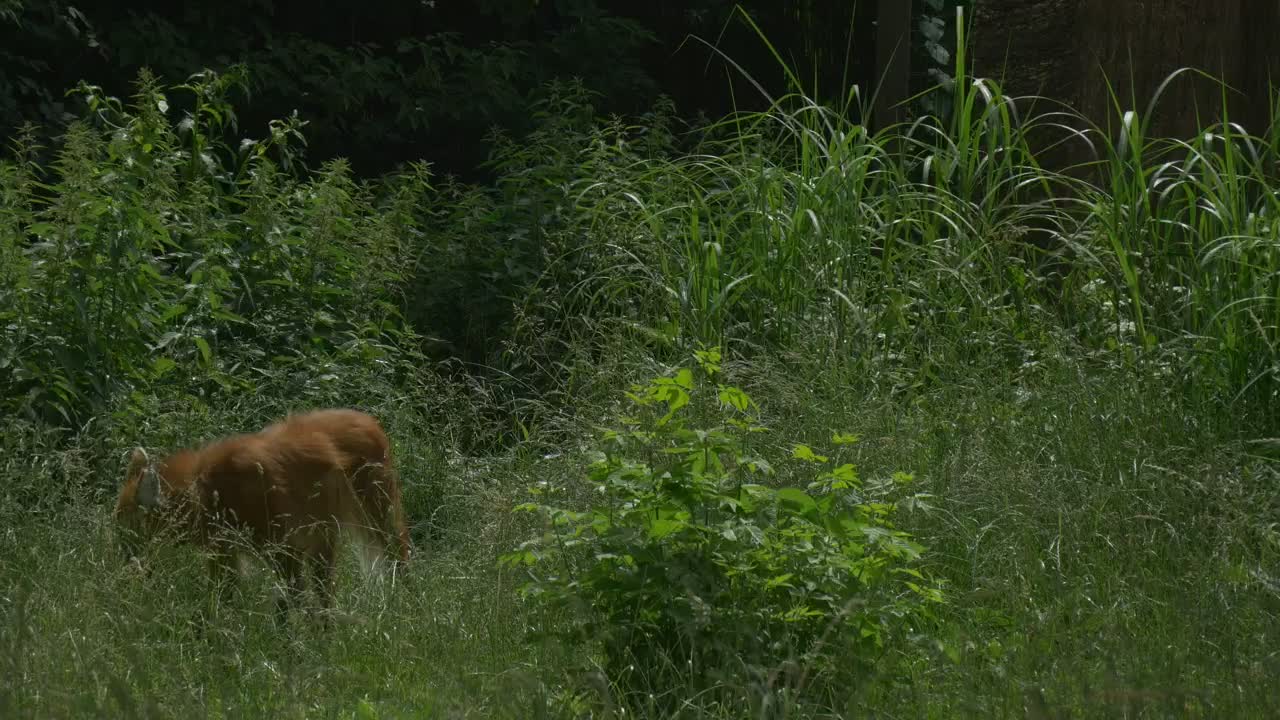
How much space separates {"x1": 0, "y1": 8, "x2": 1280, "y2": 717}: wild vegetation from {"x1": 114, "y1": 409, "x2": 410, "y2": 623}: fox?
105 mm

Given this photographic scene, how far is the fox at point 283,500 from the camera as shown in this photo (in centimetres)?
397

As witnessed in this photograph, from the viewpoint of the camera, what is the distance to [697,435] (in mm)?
3158

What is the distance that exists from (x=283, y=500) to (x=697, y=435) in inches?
62.9

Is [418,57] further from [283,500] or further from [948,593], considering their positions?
[948,593]

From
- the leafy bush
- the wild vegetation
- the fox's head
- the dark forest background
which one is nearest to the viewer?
the wild vegetation

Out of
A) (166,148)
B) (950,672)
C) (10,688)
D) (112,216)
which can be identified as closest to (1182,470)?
(950,672)

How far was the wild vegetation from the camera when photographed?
318cm

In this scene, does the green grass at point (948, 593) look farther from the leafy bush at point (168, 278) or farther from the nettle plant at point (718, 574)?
the leafy bush at point (168, 278)

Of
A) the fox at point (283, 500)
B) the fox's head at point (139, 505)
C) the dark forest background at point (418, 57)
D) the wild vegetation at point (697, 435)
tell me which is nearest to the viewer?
the wild vegetation at point (697, 435)

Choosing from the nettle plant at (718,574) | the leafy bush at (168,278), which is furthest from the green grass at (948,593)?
the leafy bush at (168,278)

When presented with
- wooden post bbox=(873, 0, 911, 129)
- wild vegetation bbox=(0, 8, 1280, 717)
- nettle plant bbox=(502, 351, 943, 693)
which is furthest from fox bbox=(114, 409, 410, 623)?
wooden post bbox=(873, 0, 911, 129)

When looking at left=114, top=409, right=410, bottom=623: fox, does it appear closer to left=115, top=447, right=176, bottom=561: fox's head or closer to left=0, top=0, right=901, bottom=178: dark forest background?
left=115, top=447, right=176, bottom=561: fox's head

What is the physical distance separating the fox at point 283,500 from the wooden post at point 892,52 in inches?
184

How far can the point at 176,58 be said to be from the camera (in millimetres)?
8969
